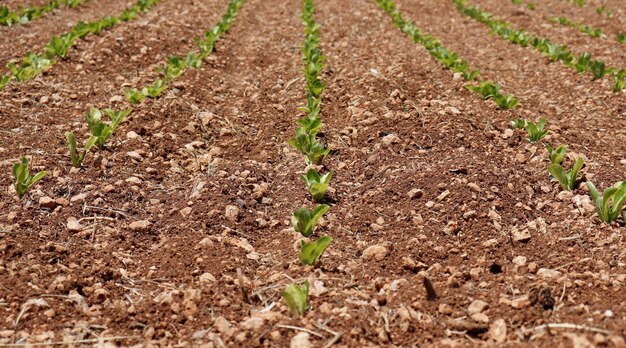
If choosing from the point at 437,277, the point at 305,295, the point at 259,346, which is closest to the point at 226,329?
the point at 259,346

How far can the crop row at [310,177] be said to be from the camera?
262cm

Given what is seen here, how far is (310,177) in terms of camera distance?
366cm

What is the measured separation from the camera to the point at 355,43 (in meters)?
7.85

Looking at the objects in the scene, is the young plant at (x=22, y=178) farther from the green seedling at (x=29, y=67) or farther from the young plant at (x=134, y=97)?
the green seedling at (x=29, y=67)

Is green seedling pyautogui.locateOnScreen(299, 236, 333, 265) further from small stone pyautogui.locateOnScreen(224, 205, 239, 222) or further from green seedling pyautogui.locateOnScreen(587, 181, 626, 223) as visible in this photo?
green seedling pyautogui.locateOnScreen(587, 181, 626, 223)

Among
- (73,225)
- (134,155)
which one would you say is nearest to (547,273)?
(73,225)

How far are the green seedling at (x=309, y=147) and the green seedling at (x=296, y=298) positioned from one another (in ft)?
5.22

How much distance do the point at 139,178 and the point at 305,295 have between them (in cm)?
178

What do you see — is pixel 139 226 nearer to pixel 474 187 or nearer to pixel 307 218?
pixel 307 218

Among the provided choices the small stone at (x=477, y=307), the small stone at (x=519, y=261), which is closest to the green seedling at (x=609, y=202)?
the small stone at (x=519, y=261)

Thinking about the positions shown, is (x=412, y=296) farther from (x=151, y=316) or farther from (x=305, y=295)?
(x=151, y=316)

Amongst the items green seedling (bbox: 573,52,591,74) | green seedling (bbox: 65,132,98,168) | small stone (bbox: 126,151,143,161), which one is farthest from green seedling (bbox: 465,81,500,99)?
green seedling (bbox: 65,132,98,168)

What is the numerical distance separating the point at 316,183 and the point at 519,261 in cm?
120

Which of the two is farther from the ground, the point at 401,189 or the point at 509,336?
the point at 509,336
